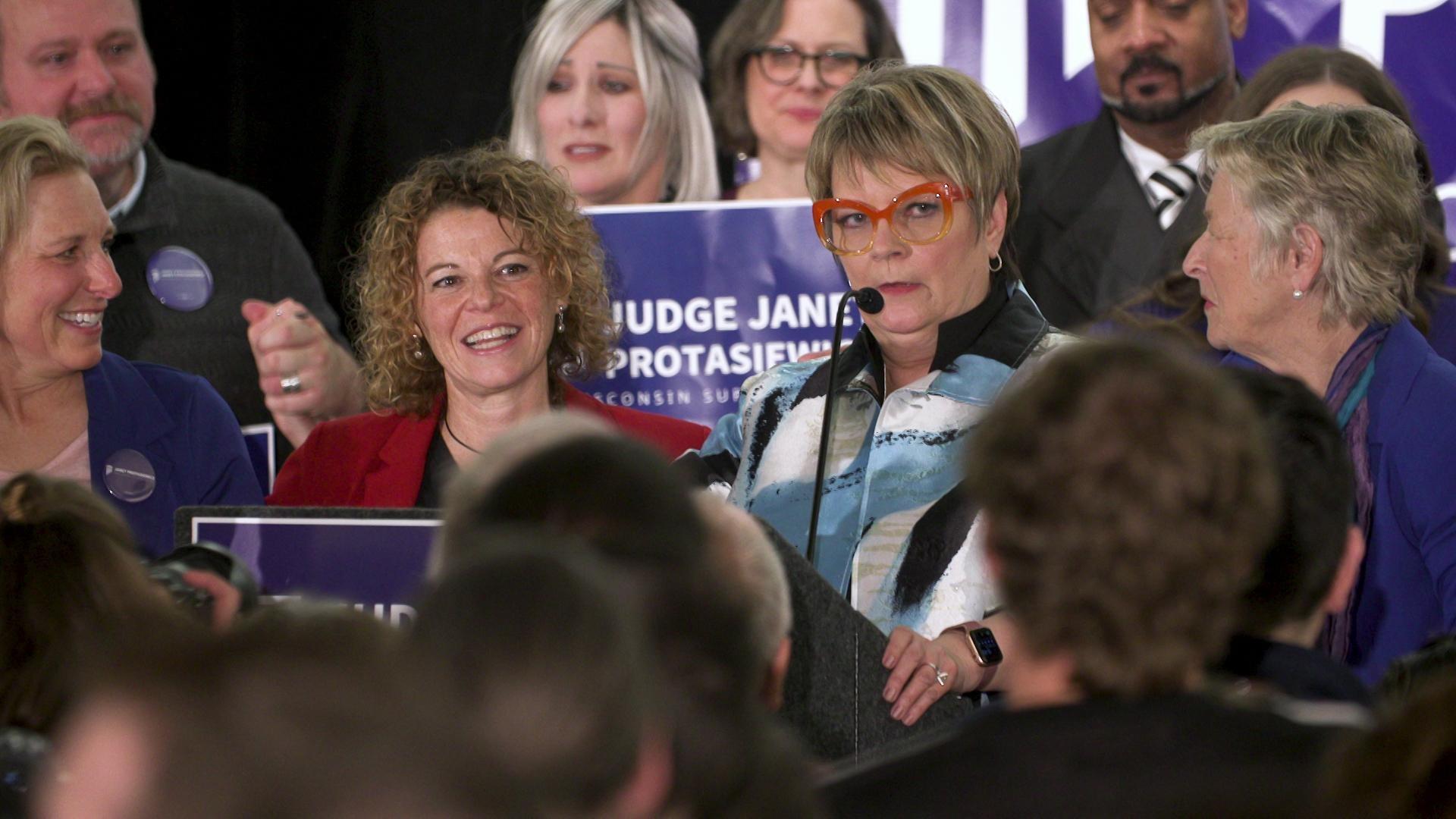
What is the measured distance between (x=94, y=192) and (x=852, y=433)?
1.71 metres

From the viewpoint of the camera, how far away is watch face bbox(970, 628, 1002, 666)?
88.6 inches

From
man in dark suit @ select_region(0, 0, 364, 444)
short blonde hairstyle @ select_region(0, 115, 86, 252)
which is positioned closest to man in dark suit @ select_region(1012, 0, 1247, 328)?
man in dark suit @ select_region(0, 0, 364, 444)

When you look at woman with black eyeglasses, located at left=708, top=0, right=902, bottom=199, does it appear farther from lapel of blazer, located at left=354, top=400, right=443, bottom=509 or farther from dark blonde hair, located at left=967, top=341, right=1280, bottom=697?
dark blonde hair, located at left=967, top=341, right=1280, bottom=697

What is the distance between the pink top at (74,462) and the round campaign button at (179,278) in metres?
1.32

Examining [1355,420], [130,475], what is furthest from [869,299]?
[130,475]

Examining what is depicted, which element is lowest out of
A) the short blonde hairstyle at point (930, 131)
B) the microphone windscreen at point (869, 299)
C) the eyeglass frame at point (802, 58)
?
the microphone windscreen at point (869, 299)

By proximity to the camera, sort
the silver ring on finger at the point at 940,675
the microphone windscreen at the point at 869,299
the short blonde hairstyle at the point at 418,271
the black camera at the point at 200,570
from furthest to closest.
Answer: the short blonde hairstyle at the point at 418,271 < the microphone windscreen at the point at 869,299 < the silver ring on finger at the point at 940,675 < the black camera at the point at 200,570

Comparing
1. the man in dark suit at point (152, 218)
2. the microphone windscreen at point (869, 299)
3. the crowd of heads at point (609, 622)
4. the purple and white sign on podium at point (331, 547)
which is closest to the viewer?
the crowd of heads at point (609, 622)

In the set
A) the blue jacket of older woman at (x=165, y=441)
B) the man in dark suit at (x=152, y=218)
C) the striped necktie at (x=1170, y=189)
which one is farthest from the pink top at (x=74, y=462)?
the striped necktie at (x=1170, y=189)

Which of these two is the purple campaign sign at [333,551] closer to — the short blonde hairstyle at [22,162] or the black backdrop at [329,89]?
the short blonde hairstyle at [22,162]

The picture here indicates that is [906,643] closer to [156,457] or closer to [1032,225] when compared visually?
[156,457]

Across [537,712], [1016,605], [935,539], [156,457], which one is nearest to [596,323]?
[156,457]

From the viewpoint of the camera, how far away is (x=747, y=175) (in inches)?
176

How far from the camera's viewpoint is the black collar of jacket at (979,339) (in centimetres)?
269
